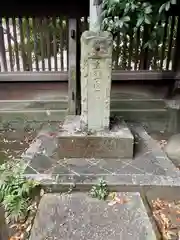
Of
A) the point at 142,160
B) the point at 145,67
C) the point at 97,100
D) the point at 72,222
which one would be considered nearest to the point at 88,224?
the point at 72,222

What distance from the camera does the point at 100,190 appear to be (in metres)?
3.12

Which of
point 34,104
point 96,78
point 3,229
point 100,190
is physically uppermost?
point 96,78

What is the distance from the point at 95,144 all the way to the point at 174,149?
5.79 ft

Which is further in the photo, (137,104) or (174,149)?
(137,104)

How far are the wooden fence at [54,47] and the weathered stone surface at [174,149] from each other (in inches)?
61.3

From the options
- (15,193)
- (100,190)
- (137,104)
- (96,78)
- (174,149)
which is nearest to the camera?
(15,193)

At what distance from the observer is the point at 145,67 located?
209 inches

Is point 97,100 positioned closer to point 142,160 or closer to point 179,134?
point 142,160

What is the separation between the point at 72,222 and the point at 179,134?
345cm

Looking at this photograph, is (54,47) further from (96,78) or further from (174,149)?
(174,149)

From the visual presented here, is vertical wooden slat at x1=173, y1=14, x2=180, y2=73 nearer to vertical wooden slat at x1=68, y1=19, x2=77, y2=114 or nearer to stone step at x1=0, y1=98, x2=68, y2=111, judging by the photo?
vertical wooden slat at x1=68, y1=19, x2=77, y2=114

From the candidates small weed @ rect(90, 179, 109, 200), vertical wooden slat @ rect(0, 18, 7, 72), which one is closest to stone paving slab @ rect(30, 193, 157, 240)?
small weed @ rect(90, 179, 109, 200)

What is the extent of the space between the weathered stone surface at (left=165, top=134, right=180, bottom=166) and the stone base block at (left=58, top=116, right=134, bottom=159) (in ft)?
3.23

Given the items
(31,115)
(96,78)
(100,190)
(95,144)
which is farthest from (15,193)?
(31,115)
